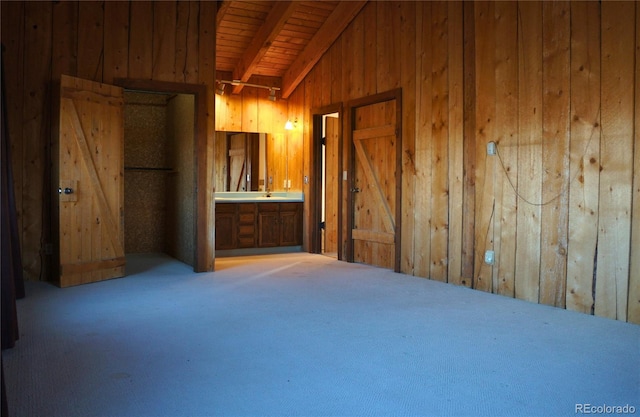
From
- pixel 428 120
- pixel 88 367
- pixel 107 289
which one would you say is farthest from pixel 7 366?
pixel 428 120

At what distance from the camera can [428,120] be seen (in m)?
5.53

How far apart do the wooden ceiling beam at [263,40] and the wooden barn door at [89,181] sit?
7.11ft

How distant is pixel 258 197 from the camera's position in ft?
25.8

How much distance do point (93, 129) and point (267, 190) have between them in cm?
332

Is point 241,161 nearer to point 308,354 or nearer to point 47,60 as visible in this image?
point 47,60

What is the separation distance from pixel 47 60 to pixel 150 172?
7.94 ft

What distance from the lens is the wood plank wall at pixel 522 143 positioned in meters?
3.85

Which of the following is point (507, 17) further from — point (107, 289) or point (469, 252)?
point (107, 289)

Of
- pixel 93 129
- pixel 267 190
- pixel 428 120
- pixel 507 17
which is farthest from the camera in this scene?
pixel 267 190

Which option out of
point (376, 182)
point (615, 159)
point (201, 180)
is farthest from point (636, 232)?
point (201, 180)

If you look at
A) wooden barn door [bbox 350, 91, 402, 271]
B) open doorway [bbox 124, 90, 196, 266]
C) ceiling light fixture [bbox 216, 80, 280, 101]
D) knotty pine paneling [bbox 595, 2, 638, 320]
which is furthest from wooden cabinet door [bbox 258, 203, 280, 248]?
knotty pine paneling [bbox 595, 2, 638, 320]

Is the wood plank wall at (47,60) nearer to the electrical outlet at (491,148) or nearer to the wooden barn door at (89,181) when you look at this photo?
the wooden barn door at (89,181)

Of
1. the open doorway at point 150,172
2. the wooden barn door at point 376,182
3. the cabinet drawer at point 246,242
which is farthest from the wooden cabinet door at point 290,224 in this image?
the open doorway at point 150,172

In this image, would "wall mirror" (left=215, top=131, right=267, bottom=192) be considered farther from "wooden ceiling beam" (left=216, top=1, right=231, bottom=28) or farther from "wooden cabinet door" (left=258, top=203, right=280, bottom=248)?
"wooden ceiling beam" (left=216, top=1, right=231, bottom=28)
